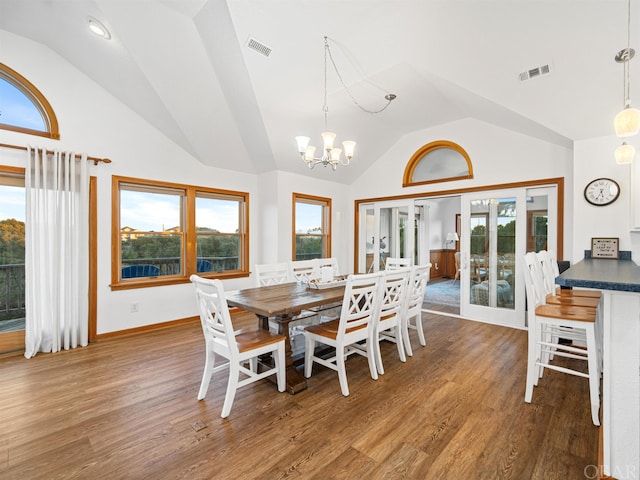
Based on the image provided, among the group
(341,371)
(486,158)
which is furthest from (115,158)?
(486,158)

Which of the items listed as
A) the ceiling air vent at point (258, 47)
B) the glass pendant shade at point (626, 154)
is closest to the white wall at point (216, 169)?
the glass pendant shade at point (626, 154)

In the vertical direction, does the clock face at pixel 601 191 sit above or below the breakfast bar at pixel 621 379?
above

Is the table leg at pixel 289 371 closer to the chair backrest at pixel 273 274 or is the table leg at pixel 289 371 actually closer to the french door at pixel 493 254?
the chair backrest at pixel 273 274

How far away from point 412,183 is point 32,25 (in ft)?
17.7

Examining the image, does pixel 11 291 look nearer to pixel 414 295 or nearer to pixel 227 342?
pixel 227 342

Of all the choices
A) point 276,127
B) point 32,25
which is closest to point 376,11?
point 276,127

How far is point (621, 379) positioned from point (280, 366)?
83.3 inches

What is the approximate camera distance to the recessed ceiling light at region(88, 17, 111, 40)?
3038 millimetres

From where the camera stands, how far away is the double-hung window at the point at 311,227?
566cm

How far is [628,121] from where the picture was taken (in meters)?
1.90

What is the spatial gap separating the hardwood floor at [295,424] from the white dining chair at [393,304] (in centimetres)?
26

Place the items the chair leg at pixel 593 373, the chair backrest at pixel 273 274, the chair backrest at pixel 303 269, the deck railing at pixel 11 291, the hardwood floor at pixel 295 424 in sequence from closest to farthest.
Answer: the hardwood floor at pixel 295 424, the chair leg at pixel 593 373, the deck railing at pixel 11 291, the chair backrest at pixel 273 274, the chair backrest at pixel 303 269

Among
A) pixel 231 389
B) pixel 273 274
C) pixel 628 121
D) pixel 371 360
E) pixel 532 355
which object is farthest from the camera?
pixel 273 274

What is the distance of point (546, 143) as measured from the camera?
405 centimetres
